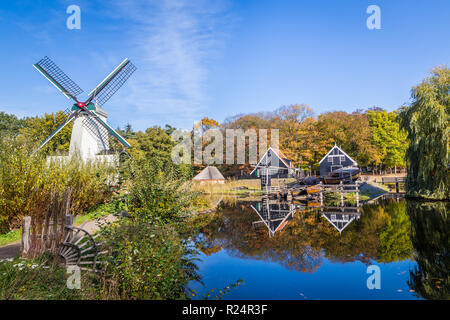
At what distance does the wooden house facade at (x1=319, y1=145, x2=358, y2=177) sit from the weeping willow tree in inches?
472

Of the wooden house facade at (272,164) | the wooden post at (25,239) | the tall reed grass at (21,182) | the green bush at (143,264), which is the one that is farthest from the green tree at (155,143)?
the wooden post at (25,239)

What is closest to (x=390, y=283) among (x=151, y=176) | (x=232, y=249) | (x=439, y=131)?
(x=232, y=249)

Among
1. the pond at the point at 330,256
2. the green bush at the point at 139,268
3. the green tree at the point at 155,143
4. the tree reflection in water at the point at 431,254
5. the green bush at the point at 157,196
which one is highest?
the green tree at the point at 155,143

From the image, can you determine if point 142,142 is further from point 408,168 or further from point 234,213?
point 408,168

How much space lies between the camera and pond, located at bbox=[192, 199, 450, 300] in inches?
259

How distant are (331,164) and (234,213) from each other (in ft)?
64.3

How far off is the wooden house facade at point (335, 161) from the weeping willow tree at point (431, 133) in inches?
472

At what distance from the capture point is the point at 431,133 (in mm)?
18969

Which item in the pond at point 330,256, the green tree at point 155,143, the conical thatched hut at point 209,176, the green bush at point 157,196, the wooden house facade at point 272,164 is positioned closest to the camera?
the pond at point 330,256

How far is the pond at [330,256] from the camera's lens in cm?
657

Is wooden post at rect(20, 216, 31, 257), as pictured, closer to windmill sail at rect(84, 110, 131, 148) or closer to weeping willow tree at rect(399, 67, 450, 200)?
weeping willow tree at rect(399, 67, 450, 200)

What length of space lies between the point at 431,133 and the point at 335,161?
14.6 m

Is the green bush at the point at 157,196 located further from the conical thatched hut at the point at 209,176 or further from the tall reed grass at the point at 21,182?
the conical thatched hut at the point at 209,176

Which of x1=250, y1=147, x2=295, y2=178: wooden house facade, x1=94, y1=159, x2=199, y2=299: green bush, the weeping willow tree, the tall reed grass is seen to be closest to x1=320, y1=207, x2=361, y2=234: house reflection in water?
the weeping willow tree
